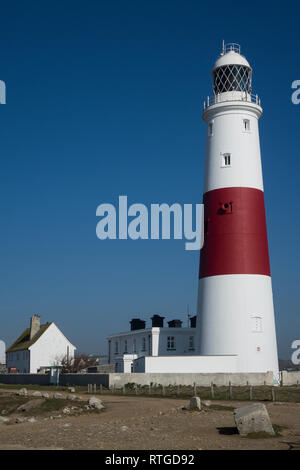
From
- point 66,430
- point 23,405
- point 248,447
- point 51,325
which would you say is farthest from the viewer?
point 51,325

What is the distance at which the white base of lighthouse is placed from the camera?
37.0 m

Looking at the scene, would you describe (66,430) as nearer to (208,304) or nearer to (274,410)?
(274,410)

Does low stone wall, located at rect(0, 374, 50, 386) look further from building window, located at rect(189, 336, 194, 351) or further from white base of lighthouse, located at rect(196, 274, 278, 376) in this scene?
white base of lighthouse, located at rect(196, 274, 278, 376)

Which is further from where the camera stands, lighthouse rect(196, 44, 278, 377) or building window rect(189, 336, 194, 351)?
building window rect(189, 336, 194, 351)

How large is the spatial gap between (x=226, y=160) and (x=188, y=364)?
12.9 m

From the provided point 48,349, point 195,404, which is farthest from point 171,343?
point 195,404

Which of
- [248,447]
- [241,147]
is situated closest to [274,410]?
[248,447]

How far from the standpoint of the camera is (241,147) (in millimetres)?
38906

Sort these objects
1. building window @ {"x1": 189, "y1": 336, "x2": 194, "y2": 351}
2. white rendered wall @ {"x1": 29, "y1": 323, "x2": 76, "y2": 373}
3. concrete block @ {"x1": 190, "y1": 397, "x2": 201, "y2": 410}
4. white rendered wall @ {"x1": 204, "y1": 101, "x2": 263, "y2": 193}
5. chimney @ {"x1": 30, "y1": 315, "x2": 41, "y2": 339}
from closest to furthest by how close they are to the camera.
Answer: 1. concrete block @ {"x1": 190, "y1": 397, "x2": 201, "y2": 410}
2. white rendered wall @ {"x1": 204, "y1": 101, "x2": 263, "y2": 193}
3. building window @ {"x1": 189, "y1": 336, "x2": 194, "y2": 351}
4. white rendered wall @ {"x1": 29, "y1": 323, "x2": 76, "y2": 373}
5. chimney @ {"x1": 30, "y1": 315, "x2": 41, "y2": 339}

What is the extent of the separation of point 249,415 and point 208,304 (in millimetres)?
19833

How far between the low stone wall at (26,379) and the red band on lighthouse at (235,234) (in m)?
17.5

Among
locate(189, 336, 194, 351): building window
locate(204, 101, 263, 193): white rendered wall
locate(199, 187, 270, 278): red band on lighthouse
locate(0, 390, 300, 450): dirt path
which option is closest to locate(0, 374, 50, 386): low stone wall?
locate(189, 336, 194, 351): building window

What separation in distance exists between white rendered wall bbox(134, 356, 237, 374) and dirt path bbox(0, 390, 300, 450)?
36.5 ft

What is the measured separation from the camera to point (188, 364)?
130 ft
